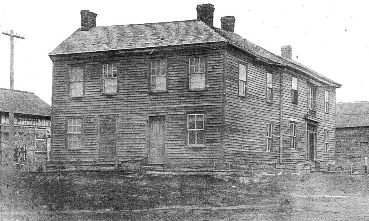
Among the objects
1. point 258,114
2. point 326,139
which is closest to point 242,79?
point 258,114

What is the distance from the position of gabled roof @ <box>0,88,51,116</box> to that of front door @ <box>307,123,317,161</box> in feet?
56.3

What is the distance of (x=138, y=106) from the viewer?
3228 centimetres

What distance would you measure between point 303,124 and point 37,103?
18.1 m

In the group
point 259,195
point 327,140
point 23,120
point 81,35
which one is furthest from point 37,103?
point 259,195

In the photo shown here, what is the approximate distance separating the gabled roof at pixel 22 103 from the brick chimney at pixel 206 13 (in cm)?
1431

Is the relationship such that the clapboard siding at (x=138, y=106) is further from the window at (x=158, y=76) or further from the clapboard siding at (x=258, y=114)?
the clapboard siding at (x=258, y=114)

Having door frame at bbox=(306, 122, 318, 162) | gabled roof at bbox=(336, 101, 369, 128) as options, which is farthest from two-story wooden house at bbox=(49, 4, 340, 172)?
gabled roof at bbox=(336, 101, 369, 128)

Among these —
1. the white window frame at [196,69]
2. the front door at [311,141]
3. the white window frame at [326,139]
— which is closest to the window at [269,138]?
the front door at [311,141]

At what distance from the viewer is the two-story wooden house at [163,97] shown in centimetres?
3089

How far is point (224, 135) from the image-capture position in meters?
30.6

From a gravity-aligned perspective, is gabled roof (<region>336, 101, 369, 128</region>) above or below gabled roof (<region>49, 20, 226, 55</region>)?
below

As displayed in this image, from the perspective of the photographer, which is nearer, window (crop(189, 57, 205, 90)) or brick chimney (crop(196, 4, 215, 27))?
window (crop(189, 57, 205, 90))

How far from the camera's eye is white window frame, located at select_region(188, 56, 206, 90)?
102 feet

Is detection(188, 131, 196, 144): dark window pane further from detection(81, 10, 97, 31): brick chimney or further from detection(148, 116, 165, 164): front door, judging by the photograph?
detection(81, 10, 97, 31): brick chimney
